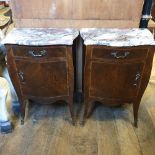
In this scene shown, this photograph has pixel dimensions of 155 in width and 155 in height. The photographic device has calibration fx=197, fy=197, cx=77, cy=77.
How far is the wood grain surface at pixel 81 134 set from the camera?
1518 mm

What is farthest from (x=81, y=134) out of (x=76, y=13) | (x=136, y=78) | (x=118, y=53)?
(x=76, y=13)

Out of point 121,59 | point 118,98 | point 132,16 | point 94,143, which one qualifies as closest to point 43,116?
point 94,143

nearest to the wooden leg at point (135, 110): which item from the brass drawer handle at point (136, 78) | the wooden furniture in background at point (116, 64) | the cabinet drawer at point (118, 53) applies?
the wooden furniture in background at point (116, 64)

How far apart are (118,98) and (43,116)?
729 millimetres

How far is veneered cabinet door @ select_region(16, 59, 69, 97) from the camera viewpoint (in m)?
1.42

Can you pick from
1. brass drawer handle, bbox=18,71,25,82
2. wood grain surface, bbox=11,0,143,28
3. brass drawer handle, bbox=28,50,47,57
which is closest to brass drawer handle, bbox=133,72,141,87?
wood grain surface, bbox=11,0,143,28

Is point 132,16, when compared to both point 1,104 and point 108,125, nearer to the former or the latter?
point 108,125

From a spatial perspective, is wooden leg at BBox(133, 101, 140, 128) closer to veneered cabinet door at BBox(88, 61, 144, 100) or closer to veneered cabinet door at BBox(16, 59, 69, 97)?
veneered cabinet door at BBox(88, 61, 144, 100)

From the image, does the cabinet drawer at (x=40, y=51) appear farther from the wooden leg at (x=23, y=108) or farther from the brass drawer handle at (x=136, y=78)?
the brass drawer handle at (x=136, y=78)

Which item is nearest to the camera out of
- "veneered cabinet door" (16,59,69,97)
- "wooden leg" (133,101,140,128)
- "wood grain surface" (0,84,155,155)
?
"veneered cabinet door" (16,59,69,97)

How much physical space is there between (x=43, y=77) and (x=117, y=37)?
0.62 meters

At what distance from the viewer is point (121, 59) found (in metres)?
1.37

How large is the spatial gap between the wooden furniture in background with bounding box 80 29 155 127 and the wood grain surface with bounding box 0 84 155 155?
268 mm

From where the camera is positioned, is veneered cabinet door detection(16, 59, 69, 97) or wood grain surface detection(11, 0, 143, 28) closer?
veneered cabinet door detection(16, 59, 69, 97)
